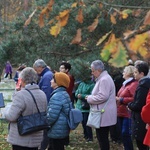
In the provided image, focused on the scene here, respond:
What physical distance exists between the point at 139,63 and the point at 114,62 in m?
3.96

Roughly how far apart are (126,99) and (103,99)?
20.9 inches

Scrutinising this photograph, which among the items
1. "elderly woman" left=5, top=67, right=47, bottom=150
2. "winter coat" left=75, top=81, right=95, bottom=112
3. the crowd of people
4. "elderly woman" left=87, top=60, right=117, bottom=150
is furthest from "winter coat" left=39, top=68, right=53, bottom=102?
"elderly woman" left=5, top=67, right=47, bottom=150

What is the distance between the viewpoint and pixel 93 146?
937 centimetres

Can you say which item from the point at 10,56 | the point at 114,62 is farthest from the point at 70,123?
the point at 10,56

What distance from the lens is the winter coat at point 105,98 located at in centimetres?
698

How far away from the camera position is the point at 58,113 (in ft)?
20.7

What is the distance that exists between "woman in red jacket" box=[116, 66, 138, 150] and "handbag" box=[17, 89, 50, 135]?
6.62 feet

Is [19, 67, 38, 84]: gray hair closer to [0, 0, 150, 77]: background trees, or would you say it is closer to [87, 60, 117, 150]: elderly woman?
[87, 60, 117, 150]: elderly woman

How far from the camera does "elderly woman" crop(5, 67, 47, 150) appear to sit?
552cm

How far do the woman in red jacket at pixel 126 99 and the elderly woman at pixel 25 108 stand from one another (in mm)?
1960

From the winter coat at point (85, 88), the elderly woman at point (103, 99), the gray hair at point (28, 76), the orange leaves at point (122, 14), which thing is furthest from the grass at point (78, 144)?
the orange leaves at point (122, 14)

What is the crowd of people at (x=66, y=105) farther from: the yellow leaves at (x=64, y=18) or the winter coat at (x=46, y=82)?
the yellow leaves at (x=64, y=18)

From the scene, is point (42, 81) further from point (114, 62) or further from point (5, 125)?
point (114, 62)

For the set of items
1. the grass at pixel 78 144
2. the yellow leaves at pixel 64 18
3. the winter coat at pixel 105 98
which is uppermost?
the yellow leaves at pixel 64 18
